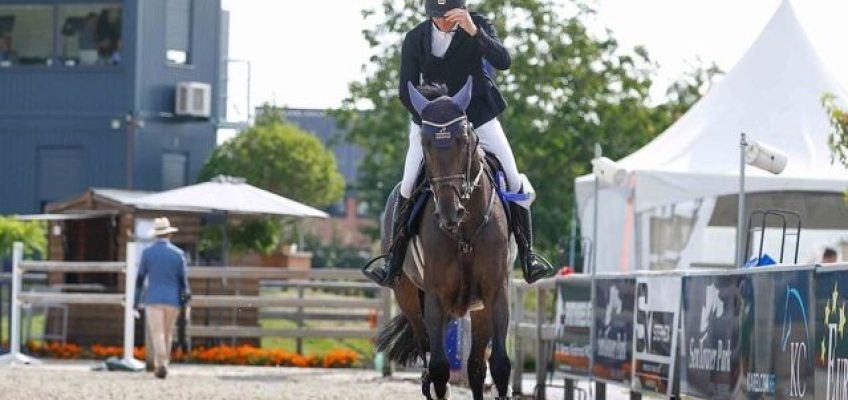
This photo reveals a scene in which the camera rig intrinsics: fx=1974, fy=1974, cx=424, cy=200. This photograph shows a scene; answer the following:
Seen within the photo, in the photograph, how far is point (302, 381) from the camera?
933 inches

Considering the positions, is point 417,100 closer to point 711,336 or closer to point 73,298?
point 711,336

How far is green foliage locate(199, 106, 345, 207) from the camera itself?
5228 cm

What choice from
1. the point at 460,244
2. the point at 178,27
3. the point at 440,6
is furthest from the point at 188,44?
the point at 460,244

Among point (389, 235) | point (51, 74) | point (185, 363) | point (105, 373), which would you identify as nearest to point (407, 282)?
point (389, 235)

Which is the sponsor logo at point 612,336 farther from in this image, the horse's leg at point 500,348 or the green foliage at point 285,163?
the green foliage at point 285,163

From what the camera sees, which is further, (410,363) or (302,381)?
(302,381)

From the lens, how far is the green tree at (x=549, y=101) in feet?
160

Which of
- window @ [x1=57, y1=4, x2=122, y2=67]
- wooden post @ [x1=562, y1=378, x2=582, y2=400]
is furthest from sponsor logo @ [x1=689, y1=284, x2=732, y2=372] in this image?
window @ [x1=57, y1=4, x2=122, y2=67]

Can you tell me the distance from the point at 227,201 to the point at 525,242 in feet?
63.9

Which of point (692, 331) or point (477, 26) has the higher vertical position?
point (477, 26)

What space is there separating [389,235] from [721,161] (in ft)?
31.7

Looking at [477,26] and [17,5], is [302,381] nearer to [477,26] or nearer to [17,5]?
[477,26]

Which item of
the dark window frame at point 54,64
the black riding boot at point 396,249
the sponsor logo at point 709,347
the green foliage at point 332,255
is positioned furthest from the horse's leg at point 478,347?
the green foliage at point 332,255

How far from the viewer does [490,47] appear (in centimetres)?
1286
